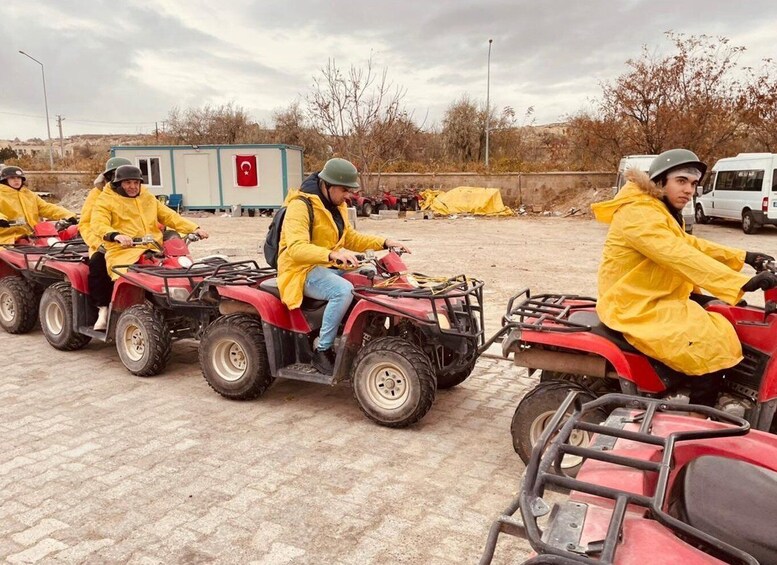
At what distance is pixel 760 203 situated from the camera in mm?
18344

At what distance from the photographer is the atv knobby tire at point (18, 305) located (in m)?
7.66

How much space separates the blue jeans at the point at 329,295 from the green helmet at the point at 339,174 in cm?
68

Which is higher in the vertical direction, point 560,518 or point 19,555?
point 560,518

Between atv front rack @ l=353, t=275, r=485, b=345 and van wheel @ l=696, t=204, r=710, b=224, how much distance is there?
20180mm

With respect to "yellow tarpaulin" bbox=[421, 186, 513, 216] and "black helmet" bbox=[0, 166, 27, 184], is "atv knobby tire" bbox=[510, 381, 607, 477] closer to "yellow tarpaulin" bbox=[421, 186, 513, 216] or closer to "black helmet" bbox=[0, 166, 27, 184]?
"black helmet" bbox=[0, 166, 27, 184]

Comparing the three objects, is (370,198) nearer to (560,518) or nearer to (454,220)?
(454,220)

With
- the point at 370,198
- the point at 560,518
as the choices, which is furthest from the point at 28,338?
the point at 370,198

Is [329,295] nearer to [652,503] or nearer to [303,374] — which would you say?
[303,374]

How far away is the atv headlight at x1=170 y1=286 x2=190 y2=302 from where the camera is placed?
586 cm

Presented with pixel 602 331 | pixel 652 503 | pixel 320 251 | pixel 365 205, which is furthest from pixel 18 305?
pixel 365 205

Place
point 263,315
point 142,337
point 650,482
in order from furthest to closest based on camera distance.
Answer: point 142,337 → point 263,315 → point 650,482

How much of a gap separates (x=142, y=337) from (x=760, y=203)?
59.1 ft

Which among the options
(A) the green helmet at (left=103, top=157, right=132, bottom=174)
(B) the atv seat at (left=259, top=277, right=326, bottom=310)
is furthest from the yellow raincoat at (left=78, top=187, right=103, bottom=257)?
(B) the atv seat at (left=259, top=277, right=326, bottom=310)

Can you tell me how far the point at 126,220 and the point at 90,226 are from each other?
374 mm
